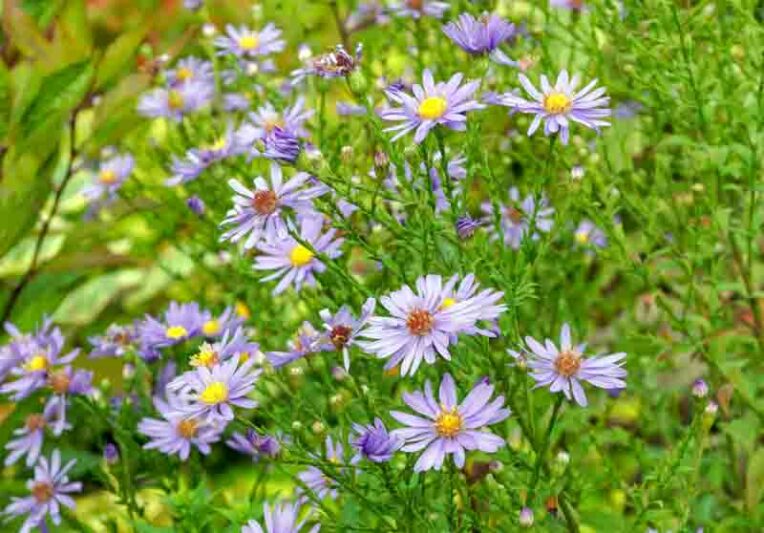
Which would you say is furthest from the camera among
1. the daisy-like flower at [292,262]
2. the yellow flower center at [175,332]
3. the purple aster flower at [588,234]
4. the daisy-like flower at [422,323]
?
the purple aster flower at [588,234]

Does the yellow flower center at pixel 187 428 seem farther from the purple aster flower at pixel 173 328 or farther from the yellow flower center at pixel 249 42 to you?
the yellow flower center at pixel 249 42

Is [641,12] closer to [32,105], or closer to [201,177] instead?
[201,177]

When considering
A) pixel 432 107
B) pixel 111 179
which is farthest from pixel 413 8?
pixel 432 107

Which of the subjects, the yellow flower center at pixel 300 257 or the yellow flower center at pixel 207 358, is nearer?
the yellow flower center at pixel 207 358

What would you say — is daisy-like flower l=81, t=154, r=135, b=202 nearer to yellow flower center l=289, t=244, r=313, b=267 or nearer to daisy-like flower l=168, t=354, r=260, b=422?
yellow flower center l=289, t=244, r=313, b=267

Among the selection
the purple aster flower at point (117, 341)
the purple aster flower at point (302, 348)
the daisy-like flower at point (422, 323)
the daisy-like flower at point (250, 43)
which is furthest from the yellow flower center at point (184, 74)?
the daisy-like flower at point (422, 323)

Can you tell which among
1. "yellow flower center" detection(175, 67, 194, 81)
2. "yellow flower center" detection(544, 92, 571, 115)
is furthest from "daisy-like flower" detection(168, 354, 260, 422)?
"yellow flower center" detection(175, 67, 194, 81)
